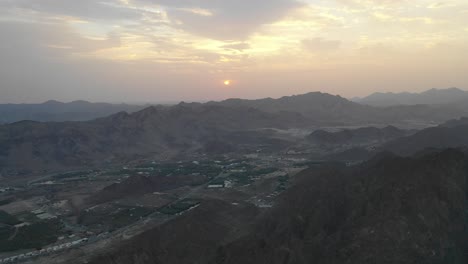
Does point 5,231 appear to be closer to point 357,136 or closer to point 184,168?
point 184,168

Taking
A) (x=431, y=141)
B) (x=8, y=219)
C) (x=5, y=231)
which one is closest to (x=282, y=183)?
(x=431, y=141)

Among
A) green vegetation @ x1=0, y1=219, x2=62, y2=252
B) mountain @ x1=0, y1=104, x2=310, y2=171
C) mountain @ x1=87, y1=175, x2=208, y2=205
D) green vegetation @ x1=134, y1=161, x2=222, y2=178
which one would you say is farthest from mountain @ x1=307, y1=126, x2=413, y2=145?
green vegetation @ x1=0, y1=219, x2=62, y2=252

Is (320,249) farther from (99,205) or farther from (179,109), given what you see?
(179,109)

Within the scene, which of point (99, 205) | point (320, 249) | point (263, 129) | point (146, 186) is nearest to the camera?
point (320, 249)

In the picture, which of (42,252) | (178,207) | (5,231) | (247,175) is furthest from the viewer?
(247,175)

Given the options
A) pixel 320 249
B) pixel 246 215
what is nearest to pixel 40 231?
pixel 246 215

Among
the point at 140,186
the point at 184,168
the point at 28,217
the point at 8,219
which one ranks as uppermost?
the point at 140,186

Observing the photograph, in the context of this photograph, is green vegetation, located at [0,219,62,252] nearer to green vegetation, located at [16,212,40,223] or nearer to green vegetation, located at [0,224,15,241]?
green vegetation, located at [0,224,15,241]
